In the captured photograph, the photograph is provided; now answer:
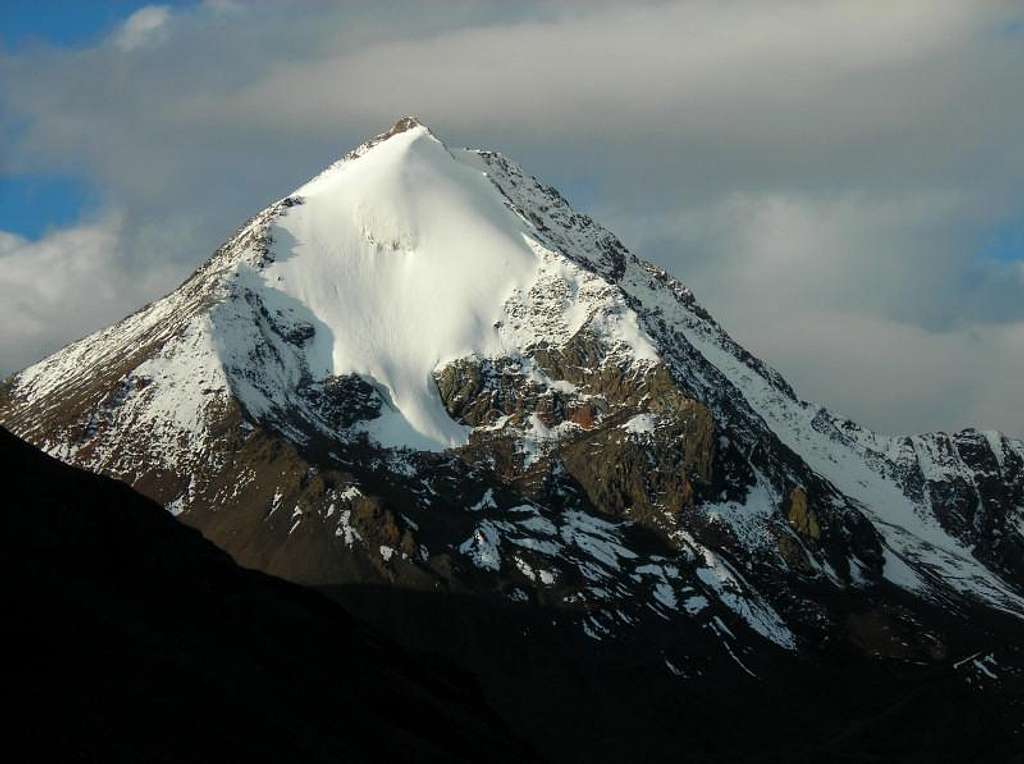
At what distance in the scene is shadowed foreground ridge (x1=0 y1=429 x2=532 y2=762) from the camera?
146 meters

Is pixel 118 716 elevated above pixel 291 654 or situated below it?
below

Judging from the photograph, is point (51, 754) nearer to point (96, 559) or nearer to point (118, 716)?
point (118, 716)

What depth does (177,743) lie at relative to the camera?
150 metres

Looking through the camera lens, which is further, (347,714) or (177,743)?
(347,714)

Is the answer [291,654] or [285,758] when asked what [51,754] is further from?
[291,654]

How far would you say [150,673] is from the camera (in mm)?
161250

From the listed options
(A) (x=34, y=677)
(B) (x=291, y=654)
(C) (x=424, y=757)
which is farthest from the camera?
(B) (x=291, y=654)

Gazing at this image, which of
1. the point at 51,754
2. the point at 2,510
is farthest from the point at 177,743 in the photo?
the point at 2,510

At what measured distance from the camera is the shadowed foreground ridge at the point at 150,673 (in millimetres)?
146250

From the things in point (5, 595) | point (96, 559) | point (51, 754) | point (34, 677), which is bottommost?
point (51, 754)

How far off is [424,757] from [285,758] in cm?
2448

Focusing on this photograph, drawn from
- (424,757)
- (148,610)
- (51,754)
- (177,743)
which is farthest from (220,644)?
(51,754)

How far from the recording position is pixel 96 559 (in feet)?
631

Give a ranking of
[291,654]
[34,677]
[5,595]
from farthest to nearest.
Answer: [291,654]
[5,595]
[34,677]
